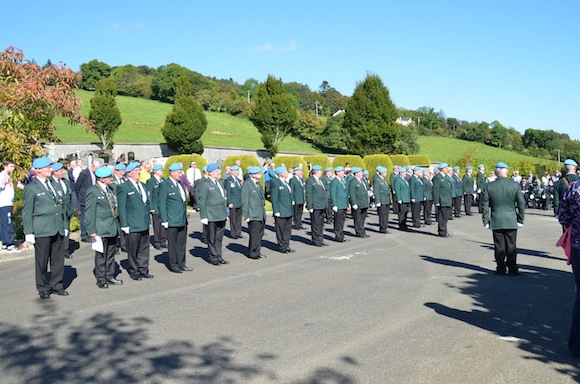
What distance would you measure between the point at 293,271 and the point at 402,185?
28.7 ft

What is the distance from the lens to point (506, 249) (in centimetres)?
1004

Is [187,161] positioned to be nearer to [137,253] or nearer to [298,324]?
[137,253]

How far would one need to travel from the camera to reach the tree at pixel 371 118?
194 ft

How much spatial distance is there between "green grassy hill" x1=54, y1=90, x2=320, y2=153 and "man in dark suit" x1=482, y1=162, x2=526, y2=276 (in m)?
52.7

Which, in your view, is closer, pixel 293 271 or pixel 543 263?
pixel 293 271

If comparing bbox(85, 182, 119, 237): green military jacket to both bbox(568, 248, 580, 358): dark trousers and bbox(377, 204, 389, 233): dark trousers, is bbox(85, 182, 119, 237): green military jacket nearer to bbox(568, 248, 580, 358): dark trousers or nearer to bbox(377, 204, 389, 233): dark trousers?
bbox(568, 248, 580, 358): dark trousers

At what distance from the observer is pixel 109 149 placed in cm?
5366

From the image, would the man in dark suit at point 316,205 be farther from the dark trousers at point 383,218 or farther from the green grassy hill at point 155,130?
the green grassy hill at point 155,130

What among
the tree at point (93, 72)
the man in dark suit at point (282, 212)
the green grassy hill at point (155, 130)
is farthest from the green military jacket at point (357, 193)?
the tree at point (93, 72)

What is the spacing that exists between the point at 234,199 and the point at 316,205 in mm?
2391

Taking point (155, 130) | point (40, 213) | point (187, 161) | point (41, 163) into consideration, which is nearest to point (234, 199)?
point (41, 163)

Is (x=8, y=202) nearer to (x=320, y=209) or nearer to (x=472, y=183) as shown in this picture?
(x=320, y=209)

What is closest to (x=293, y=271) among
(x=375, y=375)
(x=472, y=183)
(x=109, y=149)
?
(x=375, y=375)

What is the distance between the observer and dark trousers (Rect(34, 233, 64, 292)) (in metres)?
8.55
